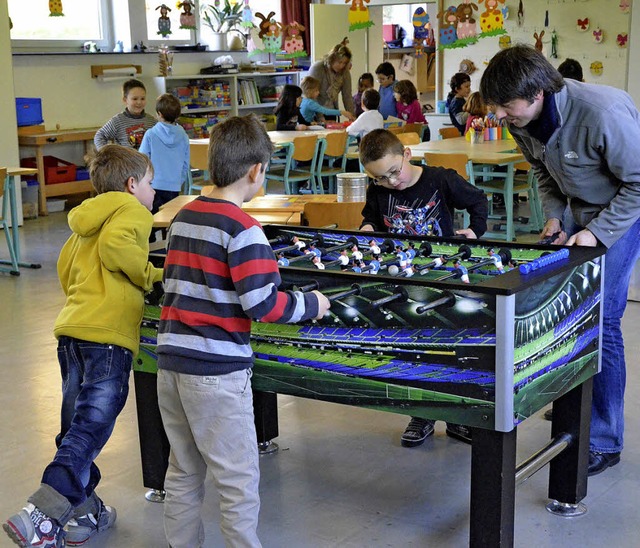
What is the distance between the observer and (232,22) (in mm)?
11477

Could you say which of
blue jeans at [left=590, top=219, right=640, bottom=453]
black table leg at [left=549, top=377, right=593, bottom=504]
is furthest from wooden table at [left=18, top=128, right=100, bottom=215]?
black table leg at [left=549, top=377, right=593, bottom=504]

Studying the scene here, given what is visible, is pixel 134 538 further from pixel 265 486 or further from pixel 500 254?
pixel 500 254

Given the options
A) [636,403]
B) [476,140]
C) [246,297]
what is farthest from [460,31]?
[246,297]

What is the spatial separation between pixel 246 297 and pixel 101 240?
633 millimetres

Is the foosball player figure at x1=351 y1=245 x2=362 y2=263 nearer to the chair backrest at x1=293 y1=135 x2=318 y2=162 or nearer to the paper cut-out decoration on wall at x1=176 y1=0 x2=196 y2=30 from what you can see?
the chair backrest at x1=293 y1=135 x2=318 y2=162

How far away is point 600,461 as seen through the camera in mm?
3098

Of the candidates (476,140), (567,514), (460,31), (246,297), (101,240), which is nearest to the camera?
(246,297)

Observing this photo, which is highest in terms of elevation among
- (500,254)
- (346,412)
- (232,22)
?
(232,22)

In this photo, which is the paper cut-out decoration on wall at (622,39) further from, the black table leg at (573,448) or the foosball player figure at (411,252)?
the black table leg at (573,448)

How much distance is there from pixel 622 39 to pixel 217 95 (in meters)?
4.70

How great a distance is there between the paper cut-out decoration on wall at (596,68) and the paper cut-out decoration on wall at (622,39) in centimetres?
28

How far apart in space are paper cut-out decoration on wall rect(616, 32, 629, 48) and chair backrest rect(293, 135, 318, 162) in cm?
345

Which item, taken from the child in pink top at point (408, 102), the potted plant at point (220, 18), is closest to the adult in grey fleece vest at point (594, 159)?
the child in pink top at point (408, 102)

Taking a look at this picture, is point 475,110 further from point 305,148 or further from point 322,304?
point 322,304
